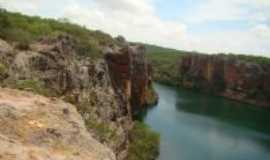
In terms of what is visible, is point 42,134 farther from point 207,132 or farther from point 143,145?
point 207,132

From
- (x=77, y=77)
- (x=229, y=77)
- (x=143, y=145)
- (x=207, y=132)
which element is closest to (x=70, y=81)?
(x=77, y=77)

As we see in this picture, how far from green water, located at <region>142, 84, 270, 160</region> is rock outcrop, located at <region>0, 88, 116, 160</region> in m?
26.5

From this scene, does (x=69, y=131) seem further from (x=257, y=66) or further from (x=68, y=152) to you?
(x=257, y=66)

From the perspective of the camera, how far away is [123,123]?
1345 inches

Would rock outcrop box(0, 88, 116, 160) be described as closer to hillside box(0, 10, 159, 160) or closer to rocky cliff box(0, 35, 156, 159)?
hillside box(0, 10, 159, 160)

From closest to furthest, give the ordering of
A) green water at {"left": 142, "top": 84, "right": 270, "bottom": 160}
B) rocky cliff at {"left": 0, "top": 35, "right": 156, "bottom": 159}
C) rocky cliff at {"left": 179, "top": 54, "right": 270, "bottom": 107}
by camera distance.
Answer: rocky cliff at {"left": 0, "top": 35, "right": 156, "bottom": 159} < green water at {"left": 142, "top": 84, "right": 270, "bottom": 160} < rocky cliff at {"left": 179, "top": 54, "right": 270, "bottom": 107}

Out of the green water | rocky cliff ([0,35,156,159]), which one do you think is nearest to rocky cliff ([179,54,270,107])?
the green water

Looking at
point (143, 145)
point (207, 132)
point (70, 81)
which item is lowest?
point (207, 132)

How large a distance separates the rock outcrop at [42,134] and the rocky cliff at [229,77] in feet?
299

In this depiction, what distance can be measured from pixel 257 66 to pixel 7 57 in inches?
3712

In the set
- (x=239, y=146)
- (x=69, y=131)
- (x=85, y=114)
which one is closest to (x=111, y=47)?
(x=239, y=146)

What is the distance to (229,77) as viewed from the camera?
10750 centimetres

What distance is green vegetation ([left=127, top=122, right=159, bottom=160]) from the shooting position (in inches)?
1273

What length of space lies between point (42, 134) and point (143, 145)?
2760cm
